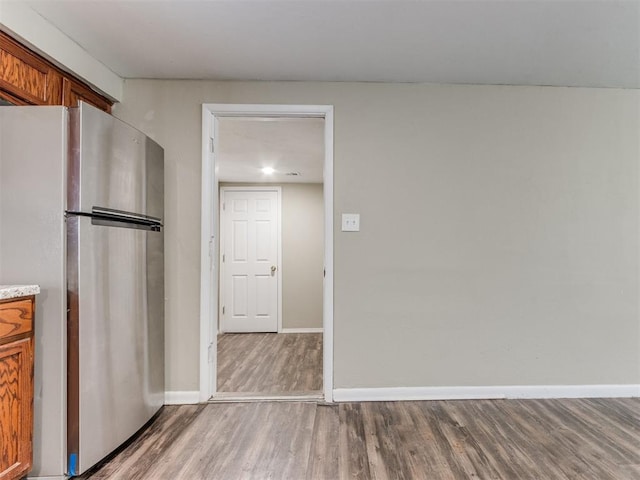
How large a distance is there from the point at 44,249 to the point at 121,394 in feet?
2.82

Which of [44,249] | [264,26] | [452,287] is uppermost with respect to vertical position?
[264,26]

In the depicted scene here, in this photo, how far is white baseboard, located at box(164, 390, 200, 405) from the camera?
2322mm

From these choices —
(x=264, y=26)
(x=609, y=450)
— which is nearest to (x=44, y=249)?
(x=264, y=26)

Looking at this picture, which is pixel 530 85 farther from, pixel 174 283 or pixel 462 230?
pixel 174 283

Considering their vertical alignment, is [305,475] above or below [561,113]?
below

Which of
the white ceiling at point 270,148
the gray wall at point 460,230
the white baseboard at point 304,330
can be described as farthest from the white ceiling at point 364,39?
the white baseboard at point 304,330

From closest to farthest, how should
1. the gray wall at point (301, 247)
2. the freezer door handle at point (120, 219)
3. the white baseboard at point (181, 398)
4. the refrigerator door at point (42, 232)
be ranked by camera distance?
1. the refrigerator door at point (42, 232)
2. the freezer door handle at point (120, 219)
3. the white baseboard at point (181, 398)
4. the gray wall at point (301, 247)

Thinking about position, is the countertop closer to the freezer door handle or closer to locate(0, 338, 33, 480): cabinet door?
locate(0, 338, 33, 480): cabinet door

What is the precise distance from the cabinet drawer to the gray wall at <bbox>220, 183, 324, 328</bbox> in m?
3.60

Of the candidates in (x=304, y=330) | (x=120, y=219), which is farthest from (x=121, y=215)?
(x=304, y=330)

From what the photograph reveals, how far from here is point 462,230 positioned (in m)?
2.41

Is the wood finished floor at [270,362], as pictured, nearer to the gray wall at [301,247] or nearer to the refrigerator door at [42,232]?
the gray wall at [301,247]

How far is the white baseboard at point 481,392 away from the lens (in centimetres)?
235

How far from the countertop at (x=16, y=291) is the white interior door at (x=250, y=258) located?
11.3 ft
